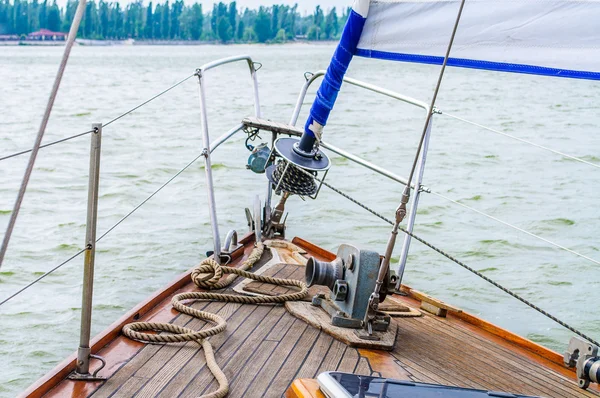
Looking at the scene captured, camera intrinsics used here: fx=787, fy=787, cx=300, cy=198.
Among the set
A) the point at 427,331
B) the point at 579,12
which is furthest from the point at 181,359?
the point at 579,12

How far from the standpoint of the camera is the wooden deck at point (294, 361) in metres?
2.54

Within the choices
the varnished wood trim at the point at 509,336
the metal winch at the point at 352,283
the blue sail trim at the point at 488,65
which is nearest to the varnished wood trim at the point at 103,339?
the metal winch at the point at 352,283

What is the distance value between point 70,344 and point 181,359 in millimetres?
3360

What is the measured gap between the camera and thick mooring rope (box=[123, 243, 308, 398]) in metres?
2.75

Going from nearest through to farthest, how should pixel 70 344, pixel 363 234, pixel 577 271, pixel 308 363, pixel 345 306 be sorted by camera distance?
pixel 308 363 → pixel 345 306 → pixel 70 344 → pixel 577 271 → pixel 363 234

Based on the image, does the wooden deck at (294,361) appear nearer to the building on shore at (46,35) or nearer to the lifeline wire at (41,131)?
the lifeline wire at (41,131)

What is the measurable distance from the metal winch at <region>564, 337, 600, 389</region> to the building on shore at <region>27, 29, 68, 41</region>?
77.2m

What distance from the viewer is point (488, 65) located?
9.07 feet

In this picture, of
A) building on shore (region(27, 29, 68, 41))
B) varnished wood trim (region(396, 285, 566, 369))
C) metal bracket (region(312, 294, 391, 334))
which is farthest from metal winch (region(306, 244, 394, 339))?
building on shore (region(27, 29, 68, 41))

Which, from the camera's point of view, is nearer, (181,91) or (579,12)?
(579,12)

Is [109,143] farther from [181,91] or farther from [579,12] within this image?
[579,12]

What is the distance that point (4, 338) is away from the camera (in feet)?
19.2

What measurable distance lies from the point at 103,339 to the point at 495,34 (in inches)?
68.9

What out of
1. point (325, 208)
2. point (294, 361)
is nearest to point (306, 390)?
point (294, 361)
